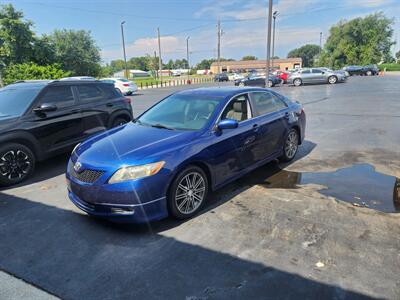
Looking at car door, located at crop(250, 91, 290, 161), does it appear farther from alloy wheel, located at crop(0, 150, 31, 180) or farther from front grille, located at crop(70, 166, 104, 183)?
alloy wheel, located at crop(0, 150, 31, 180)

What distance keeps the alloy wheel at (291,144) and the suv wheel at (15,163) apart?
15.6ft

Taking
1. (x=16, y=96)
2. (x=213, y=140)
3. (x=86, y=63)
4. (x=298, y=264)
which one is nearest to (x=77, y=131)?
(x=16, y=96)

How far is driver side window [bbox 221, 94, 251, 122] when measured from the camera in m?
4.80

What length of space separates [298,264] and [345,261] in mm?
467

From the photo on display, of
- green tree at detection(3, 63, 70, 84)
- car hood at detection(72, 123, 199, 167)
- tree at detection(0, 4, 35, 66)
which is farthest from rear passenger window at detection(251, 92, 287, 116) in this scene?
tree at detection(0, 4, 35, 66)

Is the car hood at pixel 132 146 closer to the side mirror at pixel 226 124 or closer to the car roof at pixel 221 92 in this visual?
the side mirror at pixel 226 124

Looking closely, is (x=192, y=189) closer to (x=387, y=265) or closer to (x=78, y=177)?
(x=78, y=177)

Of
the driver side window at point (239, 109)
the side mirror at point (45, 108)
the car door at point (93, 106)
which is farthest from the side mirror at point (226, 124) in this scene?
the car door at point (93, 106)

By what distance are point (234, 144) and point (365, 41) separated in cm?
7947

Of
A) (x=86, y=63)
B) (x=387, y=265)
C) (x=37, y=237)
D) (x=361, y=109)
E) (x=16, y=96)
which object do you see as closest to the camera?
(x=387, y=265)

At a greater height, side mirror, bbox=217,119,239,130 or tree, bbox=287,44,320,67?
tree, bbox=287,44,320,67

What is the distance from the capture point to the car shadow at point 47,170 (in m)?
5.73

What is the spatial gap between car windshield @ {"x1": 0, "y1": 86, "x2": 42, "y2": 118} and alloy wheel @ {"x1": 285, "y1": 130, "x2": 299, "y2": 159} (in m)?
4.95

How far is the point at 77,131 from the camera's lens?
668cm
